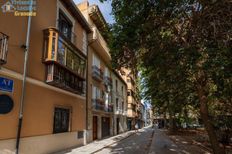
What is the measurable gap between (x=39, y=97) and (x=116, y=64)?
464cm

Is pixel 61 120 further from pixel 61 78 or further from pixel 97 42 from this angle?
pixel 97 42

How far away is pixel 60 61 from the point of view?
11.9m

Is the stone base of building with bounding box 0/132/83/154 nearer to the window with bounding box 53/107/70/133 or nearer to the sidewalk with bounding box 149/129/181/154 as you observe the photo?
the window with bounding box 53/107/70/133

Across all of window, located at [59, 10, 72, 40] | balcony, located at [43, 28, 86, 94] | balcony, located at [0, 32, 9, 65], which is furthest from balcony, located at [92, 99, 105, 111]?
balcony, located at [0, 32, 9, 65]

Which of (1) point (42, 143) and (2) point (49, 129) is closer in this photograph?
(1) point (42, 143)

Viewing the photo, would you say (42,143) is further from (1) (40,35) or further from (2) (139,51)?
(2) (139,51)

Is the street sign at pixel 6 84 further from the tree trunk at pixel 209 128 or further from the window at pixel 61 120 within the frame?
the tree trunk at pixel 209 128

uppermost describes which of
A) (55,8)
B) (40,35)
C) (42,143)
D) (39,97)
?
(55,8)

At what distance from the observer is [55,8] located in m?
13.0

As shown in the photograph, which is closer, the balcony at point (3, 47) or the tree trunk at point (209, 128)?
the balcony at point (3, 47)

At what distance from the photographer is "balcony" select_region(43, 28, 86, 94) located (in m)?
11.2

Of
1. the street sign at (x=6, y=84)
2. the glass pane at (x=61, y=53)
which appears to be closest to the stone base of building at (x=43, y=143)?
the street sign at (x=6, y=84)

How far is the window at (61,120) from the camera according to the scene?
40.9ft

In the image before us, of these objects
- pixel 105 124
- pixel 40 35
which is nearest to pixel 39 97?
pixel 40 35
